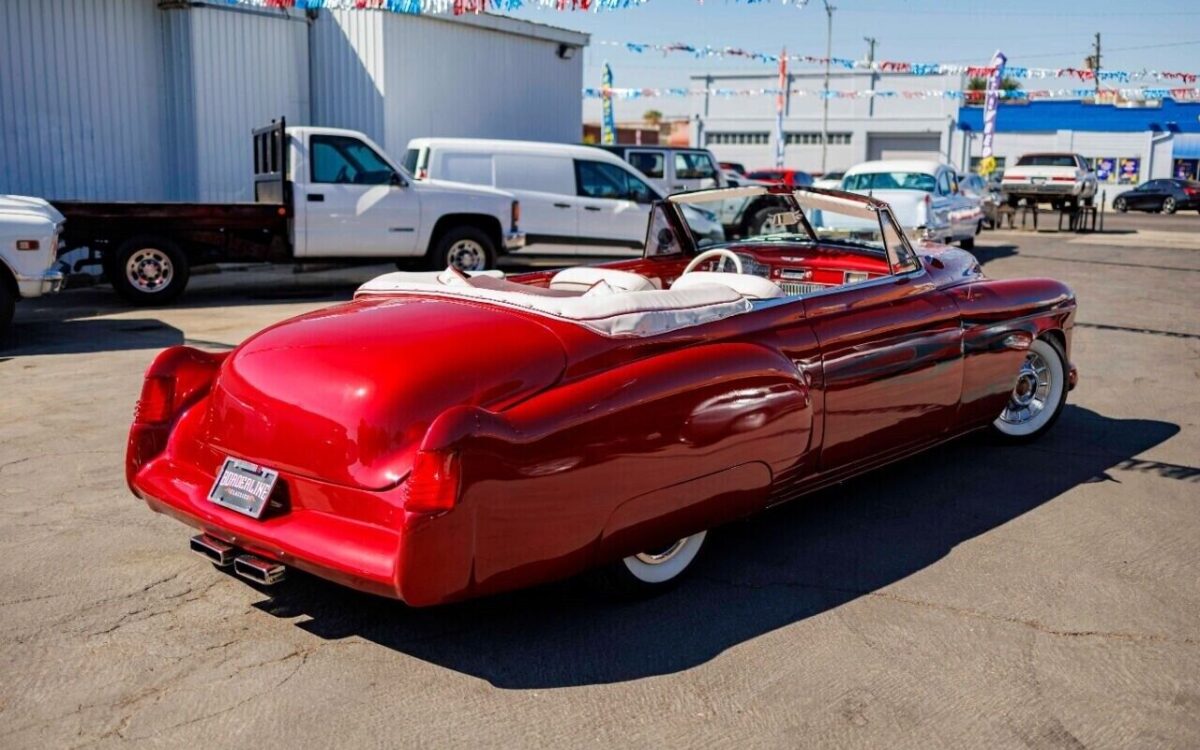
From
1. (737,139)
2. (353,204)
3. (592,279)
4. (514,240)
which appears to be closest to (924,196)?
(514,240)

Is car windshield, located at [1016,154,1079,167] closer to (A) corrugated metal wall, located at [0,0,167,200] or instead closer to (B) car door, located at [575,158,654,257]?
(B) car door, located at [575,158,654,257]

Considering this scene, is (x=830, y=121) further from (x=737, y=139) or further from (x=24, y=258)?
(x=24, y=258)

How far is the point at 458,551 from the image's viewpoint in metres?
3.11

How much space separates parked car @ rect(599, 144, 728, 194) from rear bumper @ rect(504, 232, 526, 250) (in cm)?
483

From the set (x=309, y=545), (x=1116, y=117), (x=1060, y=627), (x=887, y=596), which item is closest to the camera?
(x=309, y=545)

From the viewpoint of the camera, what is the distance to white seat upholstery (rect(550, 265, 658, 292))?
4.53 metres

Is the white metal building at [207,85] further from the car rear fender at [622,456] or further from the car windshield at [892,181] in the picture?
the car rear fender at [622,456]

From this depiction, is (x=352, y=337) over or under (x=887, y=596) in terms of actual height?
over

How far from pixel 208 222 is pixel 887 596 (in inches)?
374

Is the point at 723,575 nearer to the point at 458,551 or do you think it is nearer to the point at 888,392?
the point at 888,392

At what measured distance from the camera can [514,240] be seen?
43.8 ft

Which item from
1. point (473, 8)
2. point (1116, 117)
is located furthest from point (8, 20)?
point (1116, 117)

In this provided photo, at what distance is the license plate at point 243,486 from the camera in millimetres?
3539

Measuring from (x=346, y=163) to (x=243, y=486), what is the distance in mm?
9415
